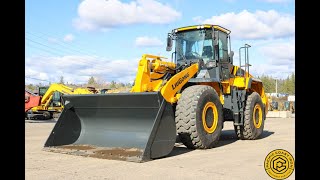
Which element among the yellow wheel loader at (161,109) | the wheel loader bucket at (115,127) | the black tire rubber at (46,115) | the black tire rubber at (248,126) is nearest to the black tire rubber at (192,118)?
the yellow wheel loader at (161,109)

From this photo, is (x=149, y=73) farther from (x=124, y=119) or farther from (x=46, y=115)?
(x=46, y=115)

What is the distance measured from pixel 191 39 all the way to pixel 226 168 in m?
4.50

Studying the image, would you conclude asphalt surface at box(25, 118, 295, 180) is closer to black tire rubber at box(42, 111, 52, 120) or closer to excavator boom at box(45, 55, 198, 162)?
excavator boom at box(45, 55, 198, 162)

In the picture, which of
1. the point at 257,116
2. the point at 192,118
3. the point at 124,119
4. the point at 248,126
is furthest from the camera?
the point at 257,116

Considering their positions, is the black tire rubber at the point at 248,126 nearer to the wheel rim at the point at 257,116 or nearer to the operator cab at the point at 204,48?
the wheel rim at the point at 257,116

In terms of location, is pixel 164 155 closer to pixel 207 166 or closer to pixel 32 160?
pixel 207 166

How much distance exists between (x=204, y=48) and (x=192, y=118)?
2638mm

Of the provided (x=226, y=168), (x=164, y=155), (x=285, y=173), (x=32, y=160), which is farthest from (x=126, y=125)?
(x=285, y=173)

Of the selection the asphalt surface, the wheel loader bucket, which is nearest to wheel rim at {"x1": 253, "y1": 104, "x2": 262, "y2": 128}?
the asphalt surface

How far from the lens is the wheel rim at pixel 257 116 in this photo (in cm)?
1034

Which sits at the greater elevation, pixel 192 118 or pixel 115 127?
pixel 192 118

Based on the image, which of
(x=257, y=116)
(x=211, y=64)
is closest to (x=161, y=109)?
(x=211, y=64)

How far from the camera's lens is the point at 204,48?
9.32 metres

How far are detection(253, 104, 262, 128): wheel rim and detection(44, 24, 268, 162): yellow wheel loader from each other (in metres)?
0.78
